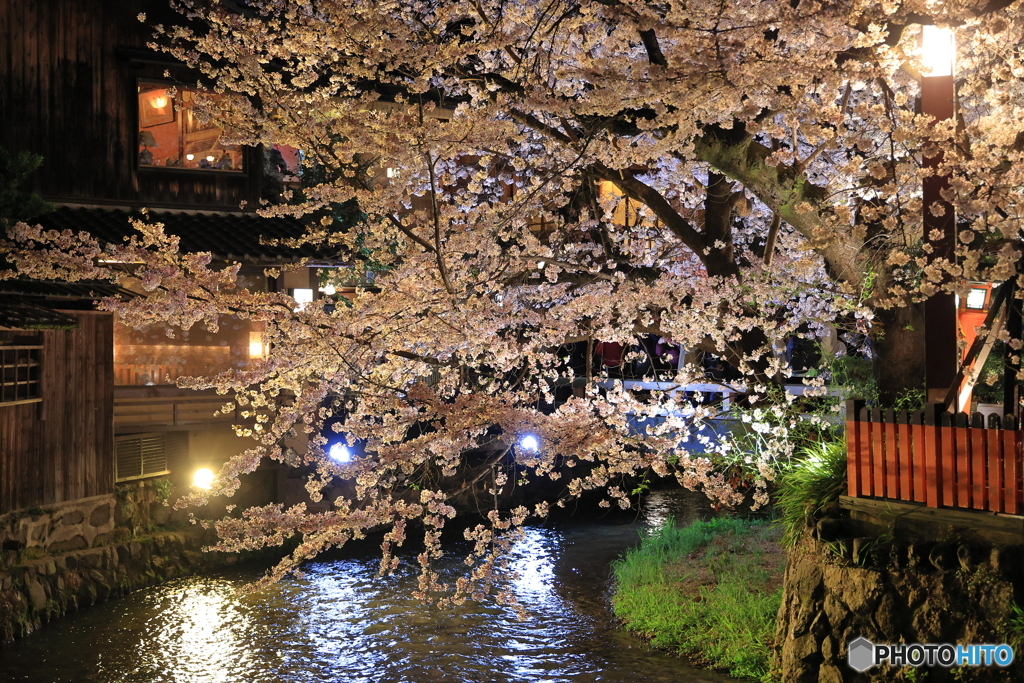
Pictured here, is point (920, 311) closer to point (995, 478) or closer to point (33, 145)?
point (995, 478)

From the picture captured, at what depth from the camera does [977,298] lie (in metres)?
11.4

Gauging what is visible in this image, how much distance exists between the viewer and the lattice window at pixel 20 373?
11.6 meters

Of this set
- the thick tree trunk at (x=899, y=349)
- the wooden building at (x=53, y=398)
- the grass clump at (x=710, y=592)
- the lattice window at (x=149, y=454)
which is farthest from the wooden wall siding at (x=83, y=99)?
the thick tree trunk at (x=899, y=349)

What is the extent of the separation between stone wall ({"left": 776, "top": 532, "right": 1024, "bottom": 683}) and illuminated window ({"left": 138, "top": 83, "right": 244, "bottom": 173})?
43.2ft

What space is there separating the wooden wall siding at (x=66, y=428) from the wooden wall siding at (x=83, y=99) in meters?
3.46

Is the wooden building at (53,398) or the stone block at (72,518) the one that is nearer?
the wooden building at (53,398)

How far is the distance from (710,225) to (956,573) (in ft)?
18.0

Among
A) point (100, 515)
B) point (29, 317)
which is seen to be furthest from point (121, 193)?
point (100, 515)

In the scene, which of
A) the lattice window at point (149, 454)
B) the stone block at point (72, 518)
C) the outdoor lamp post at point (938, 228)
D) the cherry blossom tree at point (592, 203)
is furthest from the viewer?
the lattice window at point (149, 454)

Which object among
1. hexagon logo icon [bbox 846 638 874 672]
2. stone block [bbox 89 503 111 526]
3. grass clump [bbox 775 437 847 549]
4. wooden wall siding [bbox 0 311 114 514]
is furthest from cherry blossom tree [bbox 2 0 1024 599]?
stone block [bbox 89 503 111 526]

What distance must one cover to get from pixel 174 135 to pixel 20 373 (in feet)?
20.6

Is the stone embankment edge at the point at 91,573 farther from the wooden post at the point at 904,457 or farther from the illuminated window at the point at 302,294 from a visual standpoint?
the wooden post at the point at 904,457

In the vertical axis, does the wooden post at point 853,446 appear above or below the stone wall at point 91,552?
above

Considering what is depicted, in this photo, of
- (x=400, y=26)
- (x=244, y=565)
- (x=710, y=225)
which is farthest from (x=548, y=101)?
(x=244, y=565)
